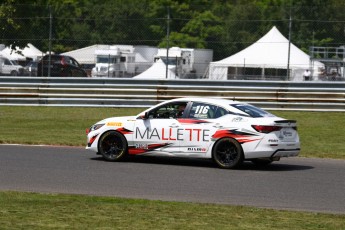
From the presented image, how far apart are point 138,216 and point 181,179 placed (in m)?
4.28

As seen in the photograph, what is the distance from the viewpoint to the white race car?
16172 mm

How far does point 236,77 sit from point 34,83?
745 cm

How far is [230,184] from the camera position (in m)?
14.2

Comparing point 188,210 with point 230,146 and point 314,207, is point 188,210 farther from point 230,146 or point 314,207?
point 230,146

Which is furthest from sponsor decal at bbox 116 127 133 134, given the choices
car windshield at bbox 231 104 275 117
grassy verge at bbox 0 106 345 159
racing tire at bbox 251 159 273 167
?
grassy verge at bbox 0 106 345 159

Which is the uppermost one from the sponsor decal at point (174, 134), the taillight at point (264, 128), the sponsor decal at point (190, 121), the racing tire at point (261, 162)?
the sponsor decal at point (190, 121)

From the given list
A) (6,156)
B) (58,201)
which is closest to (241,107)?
(6,156)

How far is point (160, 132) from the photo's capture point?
1702 centimetres

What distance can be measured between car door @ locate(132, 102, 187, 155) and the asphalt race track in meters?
0.30

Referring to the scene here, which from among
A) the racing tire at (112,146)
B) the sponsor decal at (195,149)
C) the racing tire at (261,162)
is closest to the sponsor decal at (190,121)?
→ the sponsor decal at (195,149)

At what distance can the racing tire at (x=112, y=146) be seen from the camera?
56.7 feet

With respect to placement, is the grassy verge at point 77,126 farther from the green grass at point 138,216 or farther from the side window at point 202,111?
the green grass at point 138,216

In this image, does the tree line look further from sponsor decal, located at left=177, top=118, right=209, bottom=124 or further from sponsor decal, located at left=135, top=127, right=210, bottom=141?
sponsor decal, located at left=177, top=118, right=209, bottom=124

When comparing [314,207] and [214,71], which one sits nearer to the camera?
[314,207]
